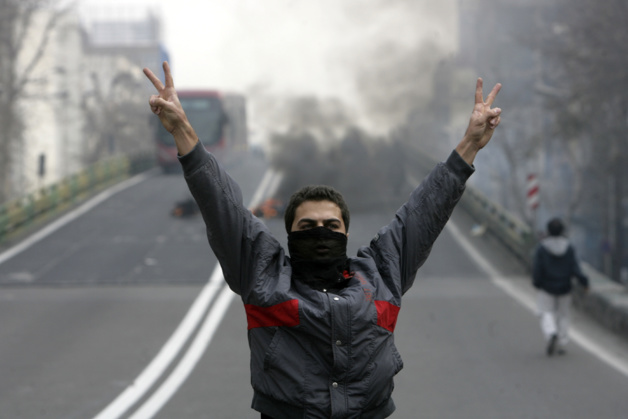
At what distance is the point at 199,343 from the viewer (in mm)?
11258

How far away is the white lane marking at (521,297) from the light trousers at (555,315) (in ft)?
1.45

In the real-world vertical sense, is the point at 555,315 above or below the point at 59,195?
above

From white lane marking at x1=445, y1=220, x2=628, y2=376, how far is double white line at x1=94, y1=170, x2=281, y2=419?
14.8 ft

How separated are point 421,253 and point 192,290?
13.1 metres

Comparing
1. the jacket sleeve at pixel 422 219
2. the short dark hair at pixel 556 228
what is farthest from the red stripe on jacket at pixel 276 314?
the short dark hair at pixel 556 228

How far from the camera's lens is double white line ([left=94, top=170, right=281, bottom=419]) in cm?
809

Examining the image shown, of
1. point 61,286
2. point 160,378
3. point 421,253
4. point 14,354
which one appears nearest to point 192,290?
point 61,286

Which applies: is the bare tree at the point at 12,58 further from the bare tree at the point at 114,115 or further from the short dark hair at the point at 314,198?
the short dark hair at the point at 314,198

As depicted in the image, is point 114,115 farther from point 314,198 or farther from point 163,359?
point 314,198

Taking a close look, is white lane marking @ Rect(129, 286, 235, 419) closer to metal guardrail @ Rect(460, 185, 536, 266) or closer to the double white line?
the double white line

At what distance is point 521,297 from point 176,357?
6.81 metres

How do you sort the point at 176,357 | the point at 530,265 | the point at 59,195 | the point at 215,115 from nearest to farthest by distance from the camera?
the point at 176,357, the point at 530,265, the point at 59,195, the point at 215,115

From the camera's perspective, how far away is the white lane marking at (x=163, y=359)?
8.12 meters

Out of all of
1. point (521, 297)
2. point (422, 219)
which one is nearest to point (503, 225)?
point (521, 297)
